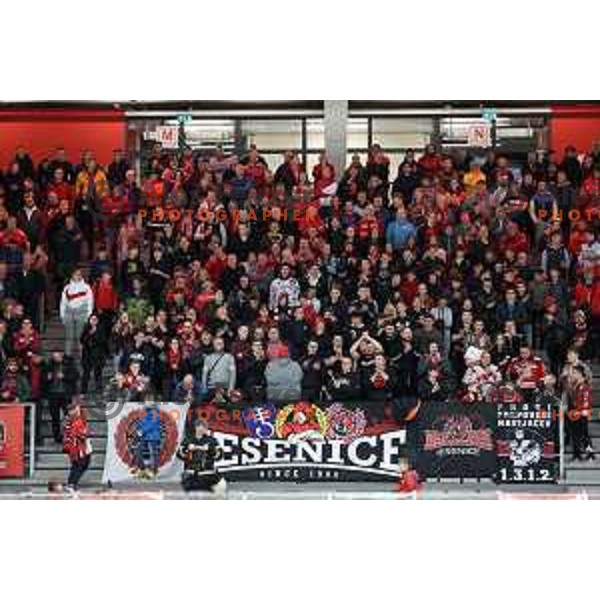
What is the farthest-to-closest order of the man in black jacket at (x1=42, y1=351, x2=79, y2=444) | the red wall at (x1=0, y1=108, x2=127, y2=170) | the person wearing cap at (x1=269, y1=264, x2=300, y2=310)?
the red wall at (x1=0, y1=108, x2=127, y2=170) < the person wearing cap at (x1=269, y1=264, x2=300, y2=310) < the man in black jacket at (x1=42, y1=351, x2=79, y2=444)

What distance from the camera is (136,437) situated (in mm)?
15055

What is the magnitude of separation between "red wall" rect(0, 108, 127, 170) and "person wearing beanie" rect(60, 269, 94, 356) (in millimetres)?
7898

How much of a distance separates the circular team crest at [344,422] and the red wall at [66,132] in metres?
10.9

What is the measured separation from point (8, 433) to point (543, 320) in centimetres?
673

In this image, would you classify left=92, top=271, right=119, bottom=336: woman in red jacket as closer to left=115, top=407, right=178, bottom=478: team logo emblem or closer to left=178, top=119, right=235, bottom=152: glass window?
left=115, top=407, right=178, bottom=478: team logo emblem

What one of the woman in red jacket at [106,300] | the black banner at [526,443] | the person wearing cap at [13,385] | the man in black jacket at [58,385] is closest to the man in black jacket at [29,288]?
the woman in red jacket at [106,300]

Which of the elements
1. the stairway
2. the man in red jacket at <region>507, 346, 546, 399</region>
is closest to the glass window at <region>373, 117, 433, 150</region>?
the stairway

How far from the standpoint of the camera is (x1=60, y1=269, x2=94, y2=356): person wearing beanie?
1731 cm

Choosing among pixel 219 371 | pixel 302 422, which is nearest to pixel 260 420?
pixel 302 422

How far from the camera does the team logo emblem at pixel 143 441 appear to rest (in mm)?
14891

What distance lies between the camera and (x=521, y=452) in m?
15.0

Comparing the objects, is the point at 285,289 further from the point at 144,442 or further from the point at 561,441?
the point at 561,441
